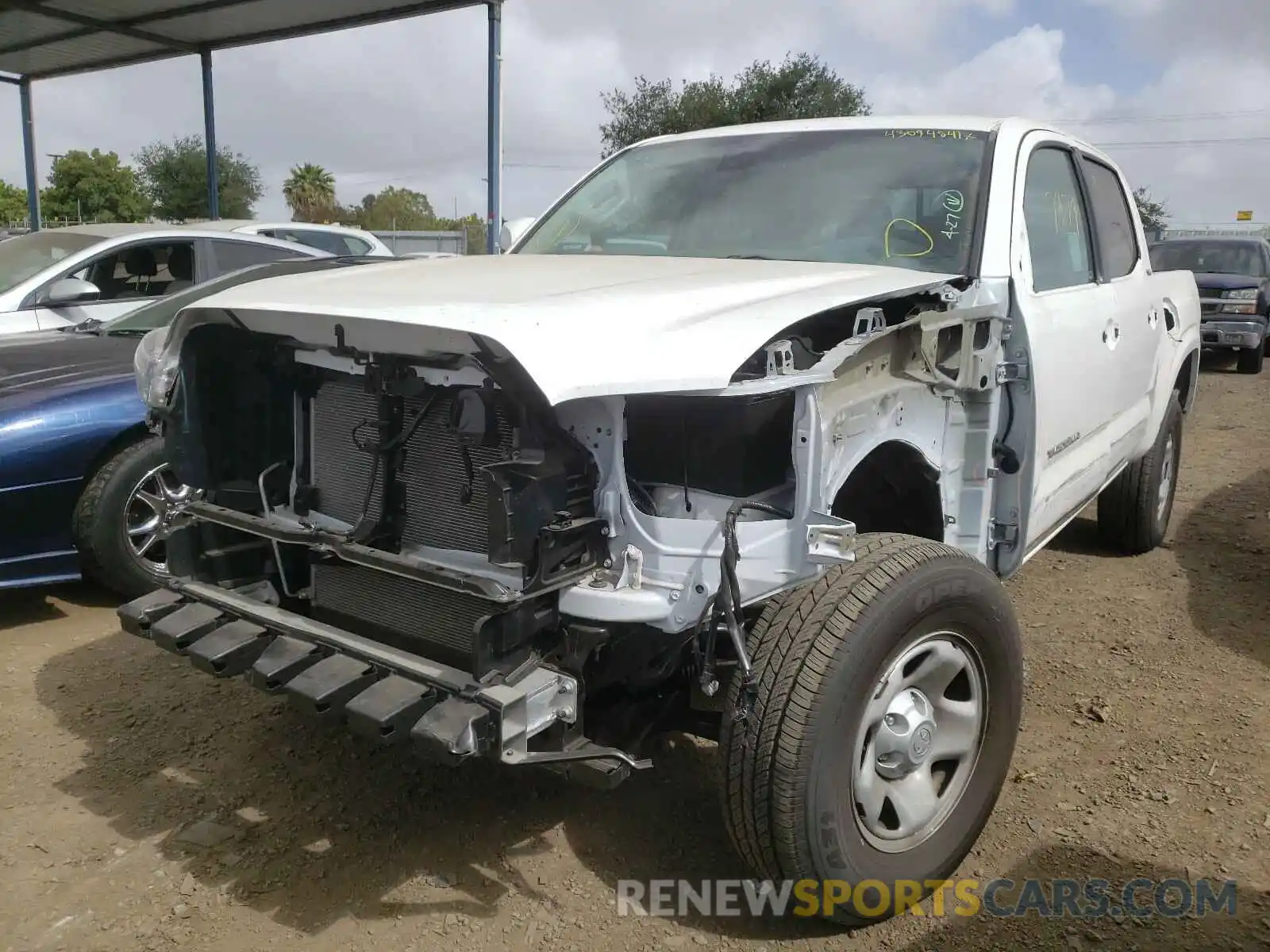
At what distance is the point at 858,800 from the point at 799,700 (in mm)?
414

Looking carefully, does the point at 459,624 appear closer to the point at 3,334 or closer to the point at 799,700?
the point at 799,700

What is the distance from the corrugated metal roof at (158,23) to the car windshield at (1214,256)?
10249 mm

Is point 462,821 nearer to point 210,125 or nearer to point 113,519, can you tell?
point 113,519

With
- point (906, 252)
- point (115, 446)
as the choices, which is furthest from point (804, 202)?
point (115, 446)

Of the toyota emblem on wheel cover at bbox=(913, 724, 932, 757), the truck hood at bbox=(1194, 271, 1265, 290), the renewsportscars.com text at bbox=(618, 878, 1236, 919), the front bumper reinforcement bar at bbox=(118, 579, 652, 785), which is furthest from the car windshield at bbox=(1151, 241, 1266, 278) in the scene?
the front bumper reinforcement bar at bbox=(118, 579, 652, 785)

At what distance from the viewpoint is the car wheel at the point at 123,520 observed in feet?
13.8

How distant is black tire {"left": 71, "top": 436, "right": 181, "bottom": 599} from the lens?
13.8 ft

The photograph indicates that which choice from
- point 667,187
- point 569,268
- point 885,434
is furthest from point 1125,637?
point 569,268

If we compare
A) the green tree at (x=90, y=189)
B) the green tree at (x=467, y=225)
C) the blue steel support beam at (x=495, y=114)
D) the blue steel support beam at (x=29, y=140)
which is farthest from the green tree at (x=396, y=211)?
the blue steel support beam at (x=495, y=114)

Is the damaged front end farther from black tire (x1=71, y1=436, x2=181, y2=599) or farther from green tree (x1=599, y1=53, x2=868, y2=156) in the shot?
green tree (x1=599, y1=53, x2=868, y2=156)

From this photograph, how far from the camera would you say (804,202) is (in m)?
3.58

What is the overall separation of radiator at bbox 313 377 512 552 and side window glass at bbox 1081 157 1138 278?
3035mm

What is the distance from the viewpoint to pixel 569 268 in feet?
9.96

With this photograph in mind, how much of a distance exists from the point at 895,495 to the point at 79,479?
3.24 m
